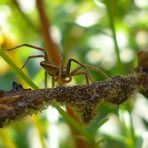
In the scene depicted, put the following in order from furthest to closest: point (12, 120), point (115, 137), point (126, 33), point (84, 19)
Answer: point (126, 33) < point (84, 19) < point (115, 137) < point (12, 120)

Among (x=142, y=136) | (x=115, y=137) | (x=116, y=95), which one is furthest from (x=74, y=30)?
(x=116, y=95)

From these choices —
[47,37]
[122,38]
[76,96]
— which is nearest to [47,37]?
[47,37]

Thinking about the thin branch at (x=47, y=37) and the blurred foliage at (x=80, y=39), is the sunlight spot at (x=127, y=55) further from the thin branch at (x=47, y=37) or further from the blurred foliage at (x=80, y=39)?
the thin branch at (x=47, y=37)

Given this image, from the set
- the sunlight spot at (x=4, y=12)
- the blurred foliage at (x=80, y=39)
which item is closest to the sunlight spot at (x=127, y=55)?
the blurred foliage at (x=80, y=39)

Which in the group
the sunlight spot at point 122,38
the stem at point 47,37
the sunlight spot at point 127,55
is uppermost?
the sunlight spot at point 122,38

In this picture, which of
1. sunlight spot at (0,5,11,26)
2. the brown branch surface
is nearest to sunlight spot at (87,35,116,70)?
sunlight spot at (0,5,11,26)

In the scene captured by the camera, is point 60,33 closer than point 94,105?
No

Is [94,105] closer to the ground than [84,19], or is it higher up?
closer to the ground

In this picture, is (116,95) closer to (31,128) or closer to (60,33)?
(60,33)

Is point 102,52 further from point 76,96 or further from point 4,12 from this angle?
point 76,96
